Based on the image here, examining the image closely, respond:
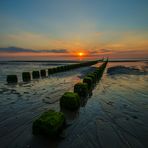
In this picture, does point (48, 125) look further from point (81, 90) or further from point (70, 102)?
point (81, 90)

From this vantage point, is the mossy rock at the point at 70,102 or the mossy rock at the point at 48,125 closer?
the mossy rock at the point at 48,125

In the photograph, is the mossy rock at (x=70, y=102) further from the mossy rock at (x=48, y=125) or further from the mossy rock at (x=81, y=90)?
the mossy rock at (x=48, y=125)

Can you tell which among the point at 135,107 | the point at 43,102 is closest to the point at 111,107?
the point at 135,107

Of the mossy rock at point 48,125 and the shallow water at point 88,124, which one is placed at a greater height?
the mossy rock at point 48,125

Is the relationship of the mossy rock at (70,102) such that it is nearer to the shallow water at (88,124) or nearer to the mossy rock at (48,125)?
the shallow water at (88,124)

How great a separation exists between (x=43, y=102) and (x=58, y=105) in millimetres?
1230

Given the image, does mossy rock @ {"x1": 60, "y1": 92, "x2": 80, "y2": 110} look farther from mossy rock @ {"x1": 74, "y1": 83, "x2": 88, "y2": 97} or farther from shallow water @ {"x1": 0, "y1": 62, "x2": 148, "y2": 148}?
mossy rock @ {"x1": 74, "y1": 83, "x2": 88, "y2": 97}

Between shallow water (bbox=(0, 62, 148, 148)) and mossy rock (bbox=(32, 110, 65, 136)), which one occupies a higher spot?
mossy rock (bbox=(32, 110, 65, 136))

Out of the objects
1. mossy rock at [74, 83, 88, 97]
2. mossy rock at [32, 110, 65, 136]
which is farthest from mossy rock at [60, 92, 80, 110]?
mossy rock at [32, 110, 65, 136]

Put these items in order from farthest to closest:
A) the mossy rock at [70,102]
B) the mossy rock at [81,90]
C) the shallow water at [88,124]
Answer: the mossy rock at [81,90] → the mossy rock at [70,102] → the shallow water at [88,124]

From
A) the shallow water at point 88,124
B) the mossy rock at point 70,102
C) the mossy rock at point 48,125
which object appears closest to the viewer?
the shallow water at point 88,124

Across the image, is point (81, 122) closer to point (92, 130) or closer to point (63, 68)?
point (92, 130)

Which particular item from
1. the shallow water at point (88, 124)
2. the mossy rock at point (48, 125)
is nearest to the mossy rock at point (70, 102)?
the shallow water at point (88, 124)

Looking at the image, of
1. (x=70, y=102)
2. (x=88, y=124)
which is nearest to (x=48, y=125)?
(x=88, y=124)
